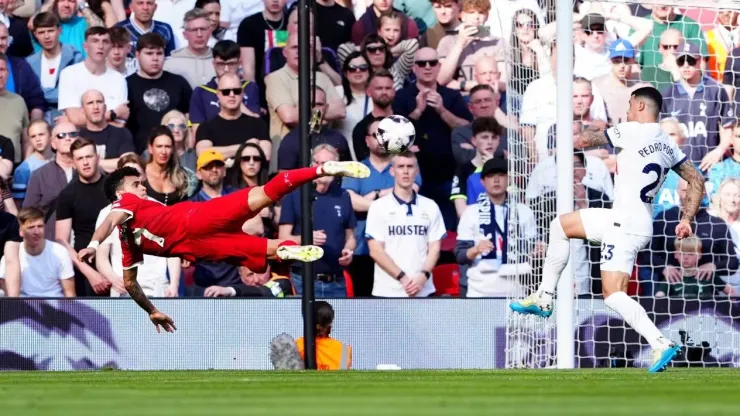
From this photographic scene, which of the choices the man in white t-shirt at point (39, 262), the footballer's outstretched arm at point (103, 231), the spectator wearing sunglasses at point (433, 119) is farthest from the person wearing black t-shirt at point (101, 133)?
the footballer's outstretched arm at point (103, 231)

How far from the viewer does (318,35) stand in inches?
712

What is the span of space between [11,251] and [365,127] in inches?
189

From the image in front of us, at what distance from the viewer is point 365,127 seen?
17.6 m

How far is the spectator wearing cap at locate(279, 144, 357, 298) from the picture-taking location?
16750 millimetres

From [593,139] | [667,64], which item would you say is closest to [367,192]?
[667,64]

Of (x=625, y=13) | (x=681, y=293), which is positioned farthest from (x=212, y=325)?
(x=625, y=13)

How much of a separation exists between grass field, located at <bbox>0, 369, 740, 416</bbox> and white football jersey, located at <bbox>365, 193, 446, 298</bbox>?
6.18m

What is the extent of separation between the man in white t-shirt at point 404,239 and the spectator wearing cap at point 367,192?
139mm

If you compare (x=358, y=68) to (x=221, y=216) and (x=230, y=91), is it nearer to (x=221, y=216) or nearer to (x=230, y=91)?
(x=230, y=91)

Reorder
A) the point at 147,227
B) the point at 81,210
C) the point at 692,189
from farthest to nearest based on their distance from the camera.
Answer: the point at 81,210 → the point at 147,227 → the point at 692,189

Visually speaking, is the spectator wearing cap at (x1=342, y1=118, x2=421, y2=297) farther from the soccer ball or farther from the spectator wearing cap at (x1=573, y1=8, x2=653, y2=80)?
the soccer ball

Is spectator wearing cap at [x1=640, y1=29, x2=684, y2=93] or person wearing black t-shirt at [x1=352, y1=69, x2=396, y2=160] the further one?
spectator wearing cap at [x1=640, y1=29, x2=684, y2=93]

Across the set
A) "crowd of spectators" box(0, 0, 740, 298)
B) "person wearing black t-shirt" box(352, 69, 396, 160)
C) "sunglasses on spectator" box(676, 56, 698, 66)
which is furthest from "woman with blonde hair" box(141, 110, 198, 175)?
"sunglasses on spectator" box(676, 56, 698, 66)

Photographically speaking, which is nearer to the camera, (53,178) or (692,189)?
(692,189)
